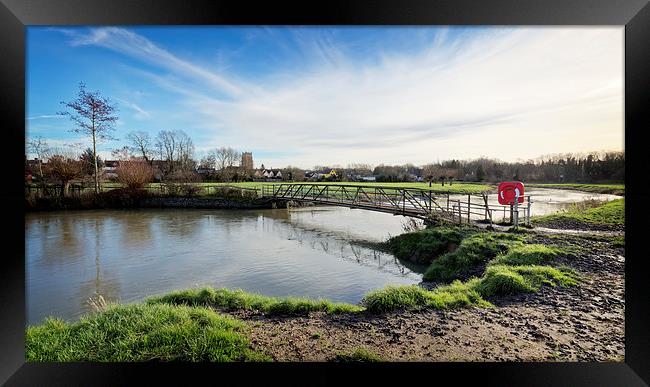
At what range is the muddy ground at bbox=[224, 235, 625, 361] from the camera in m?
2.22

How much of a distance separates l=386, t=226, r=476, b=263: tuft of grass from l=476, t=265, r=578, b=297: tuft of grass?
6.60 ft

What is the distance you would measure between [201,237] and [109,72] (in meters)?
4.39

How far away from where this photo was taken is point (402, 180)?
17.8 m

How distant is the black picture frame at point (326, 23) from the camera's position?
2082 mm

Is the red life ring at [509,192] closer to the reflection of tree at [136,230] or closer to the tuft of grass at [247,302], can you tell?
the tuft of grass at [247,302]

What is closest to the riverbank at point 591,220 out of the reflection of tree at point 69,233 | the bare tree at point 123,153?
the reflection of tree at point 69,233

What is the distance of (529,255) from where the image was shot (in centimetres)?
420

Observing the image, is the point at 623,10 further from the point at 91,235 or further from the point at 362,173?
the point at 362,173

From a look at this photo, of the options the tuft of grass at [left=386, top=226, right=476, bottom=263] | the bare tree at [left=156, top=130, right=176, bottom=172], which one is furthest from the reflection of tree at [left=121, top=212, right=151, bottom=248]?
the tuft of grass at [left=386, top=226, right=476, bottom=263]

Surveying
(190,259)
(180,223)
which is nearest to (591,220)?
(190,259)

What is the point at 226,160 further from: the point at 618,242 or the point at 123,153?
the point at 618,242

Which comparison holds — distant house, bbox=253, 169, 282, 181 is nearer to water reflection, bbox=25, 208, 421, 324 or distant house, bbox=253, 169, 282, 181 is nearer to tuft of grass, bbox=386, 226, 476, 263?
water reflection, bbox=25, 208, 421, 324

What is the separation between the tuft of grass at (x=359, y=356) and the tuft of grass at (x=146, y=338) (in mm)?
553

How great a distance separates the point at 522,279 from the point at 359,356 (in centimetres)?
236
